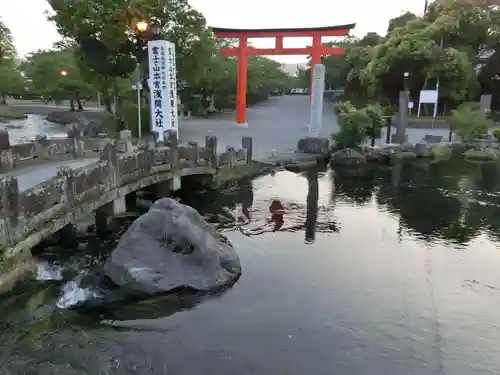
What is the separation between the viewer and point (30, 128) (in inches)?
1352

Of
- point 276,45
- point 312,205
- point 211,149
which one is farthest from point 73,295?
point 276,45

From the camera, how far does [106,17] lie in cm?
2444

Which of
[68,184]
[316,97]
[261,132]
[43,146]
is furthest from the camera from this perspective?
[261,132]

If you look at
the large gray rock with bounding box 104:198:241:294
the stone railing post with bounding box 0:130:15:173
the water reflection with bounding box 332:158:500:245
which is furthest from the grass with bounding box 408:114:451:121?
the stone railing post with bounding box 0:130:15:173

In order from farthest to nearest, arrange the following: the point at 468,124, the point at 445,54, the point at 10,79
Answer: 1. the point at 10,79
2. the point at 445,54
3. the point at 468,124

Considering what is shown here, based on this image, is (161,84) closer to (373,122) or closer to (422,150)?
(373,122)

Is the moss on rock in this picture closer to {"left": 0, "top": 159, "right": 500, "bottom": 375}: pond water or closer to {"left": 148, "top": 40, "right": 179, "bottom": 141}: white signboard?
{"left": 0, "top": 159, "right": 500, "bottom": 375}: pond water

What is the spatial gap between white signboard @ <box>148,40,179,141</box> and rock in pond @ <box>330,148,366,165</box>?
8.54 meters

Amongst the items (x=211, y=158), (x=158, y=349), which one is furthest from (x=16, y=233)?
(x=211, y=158)

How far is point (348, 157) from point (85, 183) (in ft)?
50.1

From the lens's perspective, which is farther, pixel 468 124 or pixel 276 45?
pixel 276 45

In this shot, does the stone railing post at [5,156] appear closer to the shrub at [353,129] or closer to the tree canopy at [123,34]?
the tree canopy at [123,34]

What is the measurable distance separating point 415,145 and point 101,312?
21714 millimetres

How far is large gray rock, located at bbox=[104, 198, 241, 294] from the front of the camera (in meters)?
9.34
